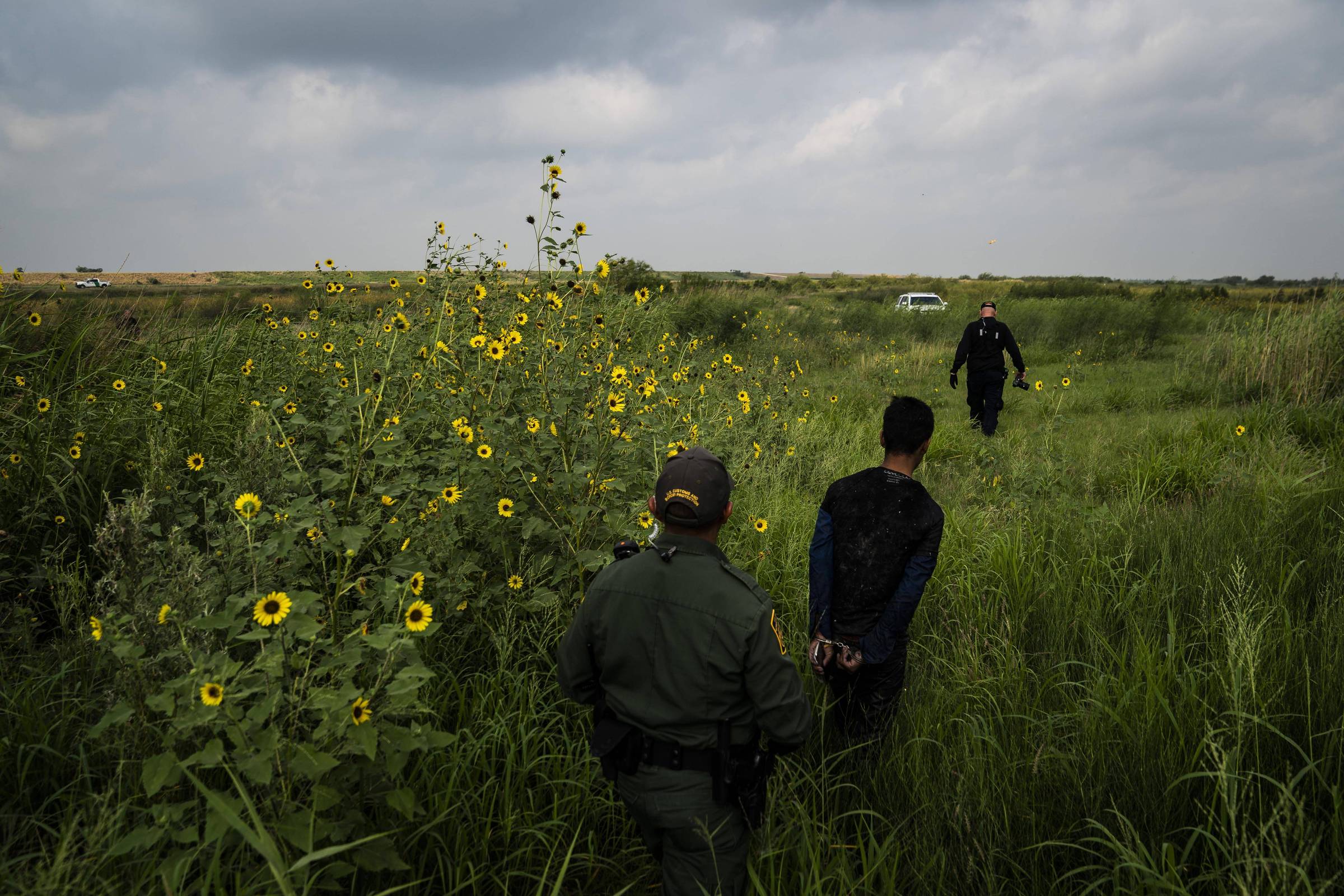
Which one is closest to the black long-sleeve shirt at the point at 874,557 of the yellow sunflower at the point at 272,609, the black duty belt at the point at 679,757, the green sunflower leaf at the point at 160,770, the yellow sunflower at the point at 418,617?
the black duty belt at the point at 679,757

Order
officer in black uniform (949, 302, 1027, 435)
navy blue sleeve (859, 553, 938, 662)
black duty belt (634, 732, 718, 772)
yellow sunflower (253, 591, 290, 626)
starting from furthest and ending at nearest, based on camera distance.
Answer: officer in black uniform (949, 302, 1027, 435) → navy blue sleeve (859, 553, 938, 662) → black duty belt (634, 732, 718, 772) → yellow sunflower (253, 591, 290, 626)

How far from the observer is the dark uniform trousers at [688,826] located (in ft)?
5.81

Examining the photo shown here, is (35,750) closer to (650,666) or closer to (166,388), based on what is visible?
(650,666)

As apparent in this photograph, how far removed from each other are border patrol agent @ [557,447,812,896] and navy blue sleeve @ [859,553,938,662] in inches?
30.7

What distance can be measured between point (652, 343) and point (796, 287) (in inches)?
1203

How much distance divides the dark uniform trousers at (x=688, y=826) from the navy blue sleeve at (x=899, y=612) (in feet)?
3.03

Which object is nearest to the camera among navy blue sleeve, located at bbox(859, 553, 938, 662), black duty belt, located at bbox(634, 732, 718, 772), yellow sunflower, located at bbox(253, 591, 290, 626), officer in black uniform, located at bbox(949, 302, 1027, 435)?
yellow sunflower, located at bbox(253, 591, 290, 626)

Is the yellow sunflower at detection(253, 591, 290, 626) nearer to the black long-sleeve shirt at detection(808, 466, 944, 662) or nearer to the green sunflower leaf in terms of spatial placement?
the green sunflower leaf

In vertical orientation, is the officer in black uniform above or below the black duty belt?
above

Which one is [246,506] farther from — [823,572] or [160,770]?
[823,572]

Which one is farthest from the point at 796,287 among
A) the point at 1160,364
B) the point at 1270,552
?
the point at 1270,552

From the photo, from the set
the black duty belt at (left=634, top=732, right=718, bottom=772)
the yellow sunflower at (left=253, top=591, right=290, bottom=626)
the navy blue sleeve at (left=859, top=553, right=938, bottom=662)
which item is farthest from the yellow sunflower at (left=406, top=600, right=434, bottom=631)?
the navy blue sleeve at (left=859, top=553, right=938, bottom=662)

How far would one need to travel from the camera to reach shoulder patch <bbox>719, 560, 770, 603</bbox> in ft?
6.02

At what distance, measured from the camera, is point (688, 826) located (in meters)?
1.76
